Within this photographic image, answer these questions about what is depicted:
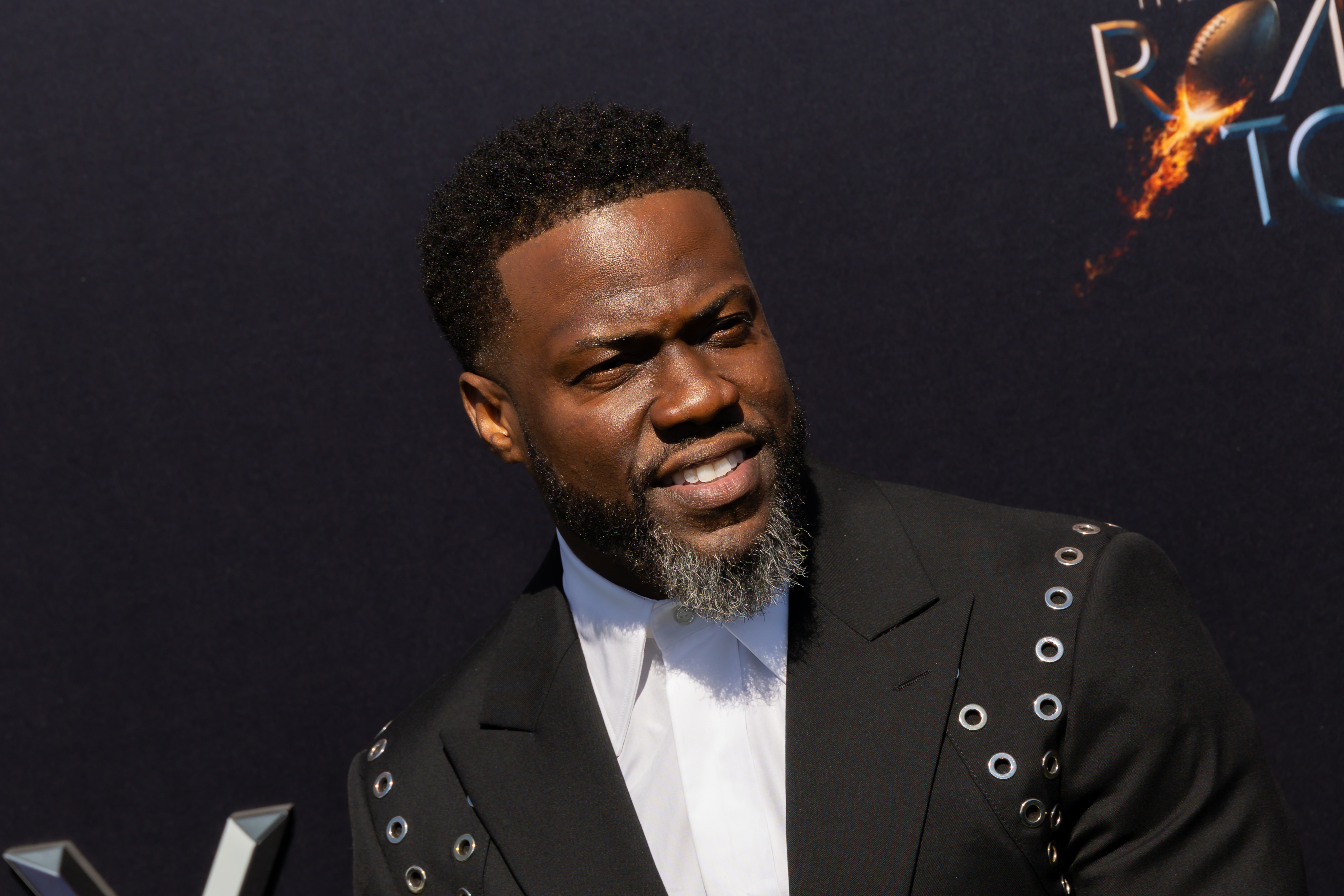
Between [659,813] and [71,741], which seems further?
[71,741]

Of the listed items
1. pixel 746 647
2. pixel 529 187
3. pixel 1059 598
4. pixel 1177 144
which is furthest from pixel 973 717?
pixel 1177 144

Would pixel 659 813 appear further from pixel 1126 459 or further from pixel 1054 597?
pixel 1126 459

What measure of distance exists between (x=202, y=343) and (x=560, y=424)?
3.46 feet

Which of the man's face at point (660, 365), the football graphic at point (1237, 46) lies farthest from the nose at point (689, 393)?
the football graphic at point (1237, 46)

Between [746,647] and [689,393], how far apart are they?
0.36 meters

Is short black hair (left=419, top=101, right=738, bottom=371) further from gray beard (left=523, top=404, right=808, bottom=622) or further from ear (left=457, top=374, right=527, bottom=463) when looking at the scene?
gray beard (left=523, top=404, right=808, bottom=622)

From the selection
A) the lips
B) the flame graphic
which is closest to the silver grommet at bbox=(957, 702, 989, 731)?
the lips

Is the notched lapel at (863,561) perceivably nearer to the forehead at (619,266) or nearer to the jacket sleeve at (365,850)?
the forehead at (619,266)

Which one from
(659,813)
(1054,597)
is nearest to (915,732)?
(1054,597)

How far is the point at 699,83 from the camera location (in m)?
1.92

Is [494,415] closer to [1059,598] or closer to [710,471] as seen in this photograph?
[710,471]

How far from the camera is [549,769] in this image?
1397 millimetres

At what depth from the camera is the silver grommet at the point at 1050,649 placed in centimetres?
124

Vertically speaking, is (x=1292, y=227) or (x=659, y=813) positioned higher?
(x=1292, y=227)
